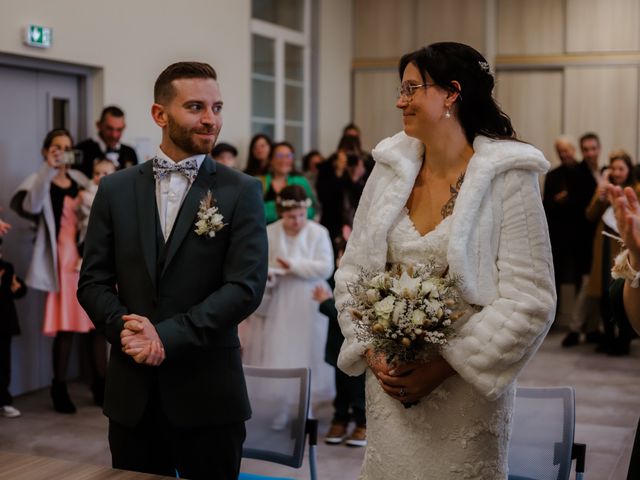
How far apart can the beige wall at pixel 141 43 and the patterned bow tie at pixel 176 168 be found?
12.3 ft

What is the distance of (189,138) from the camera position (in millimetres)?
2703

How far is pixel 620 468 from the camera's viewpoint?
4.82 meters

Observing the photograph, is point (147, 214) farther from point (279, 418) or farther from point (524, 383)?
point (524, 383)

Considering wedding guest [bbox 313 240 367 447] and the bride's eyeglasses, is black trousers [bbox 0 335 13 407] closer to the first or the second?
wedding guest [bbox 313 240 367 447]

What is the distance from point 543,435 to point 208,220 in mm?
1222

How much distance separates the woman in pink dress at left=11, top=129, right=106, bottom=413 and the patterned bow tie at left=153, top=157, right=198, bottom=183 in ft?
10.9

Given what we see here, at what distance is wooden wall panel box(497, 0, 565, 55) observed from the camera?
1049cm

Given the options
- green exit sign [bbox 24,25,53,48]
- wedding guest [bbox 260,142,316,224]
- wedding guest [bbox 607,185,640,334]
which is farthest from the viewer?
wedding guest [bbox 260,142,316,224]

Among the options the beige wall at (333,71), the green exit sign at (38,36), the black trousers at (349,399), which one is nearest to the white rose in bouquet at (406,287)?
the black trousers at (349,399)

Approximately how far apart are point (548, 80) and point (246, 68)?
3.55 meters

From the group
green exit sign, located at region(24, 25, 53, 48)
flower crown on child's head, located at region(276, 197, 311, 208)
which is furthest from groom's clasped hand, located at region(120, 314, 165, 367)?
green exit sign, located at region(24, 25, 53, 48)

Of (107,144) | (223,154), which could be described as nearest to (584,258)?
(223,154)

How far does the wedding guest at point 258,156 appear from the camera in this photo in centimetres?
820

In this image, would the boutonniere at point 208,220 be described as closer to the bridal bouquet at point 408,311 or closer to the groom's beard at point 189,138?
the groom's beard at point 189,138
